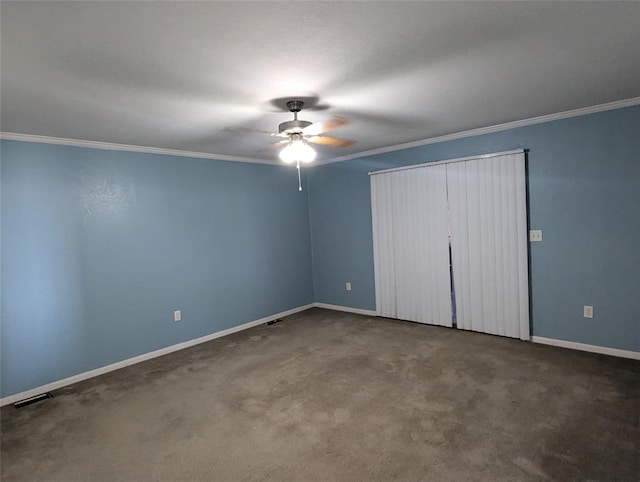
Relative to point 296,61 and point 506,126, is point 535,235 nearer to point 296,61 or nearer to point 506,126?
point 506,126

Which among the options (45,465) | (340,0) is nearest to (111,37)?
(340,0)

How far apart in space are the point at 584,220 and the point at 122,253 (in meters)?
4.70

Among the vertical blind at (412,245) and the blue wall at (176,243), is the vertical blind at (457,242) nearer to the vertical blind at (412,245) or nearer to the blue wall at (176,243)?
the vertical blind at (412,245)

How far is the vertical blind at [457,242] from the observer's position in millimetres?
4000

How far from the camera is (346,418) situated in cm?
268

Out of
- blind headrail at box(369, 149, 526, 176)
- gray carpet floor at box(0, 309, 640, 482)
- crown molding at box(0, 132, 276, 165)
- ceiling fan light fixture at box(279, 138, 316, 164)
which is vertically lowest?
gray carpet floor at box(0, 309, 640, 482)

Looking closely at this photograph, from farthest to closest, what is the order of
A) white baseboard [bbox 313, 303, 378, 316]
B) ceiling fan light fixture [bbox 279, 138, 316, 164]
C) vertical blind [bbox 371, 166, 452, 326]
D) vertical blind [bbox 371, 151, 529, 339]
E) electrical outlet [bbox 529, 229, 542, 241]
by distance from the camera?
1. white baseboard [bbox 313, 303, 378, 316]
2. vertical blind [bbox 371, 166, 452, 326]
3. vertical blind [bbox 371, 151, 529, 339]
4. electrical outlet [bbox 529, 229, 542, 241]
5. ceiling fan light fixture [bbox 279, 138, 316, 164]

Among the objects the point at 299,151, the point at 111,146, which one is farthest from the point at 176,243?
the point at 299,151

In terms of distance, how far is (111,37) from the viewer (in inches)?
67.9

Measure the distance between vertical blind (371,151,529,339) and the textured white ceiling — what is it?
38.2 inches

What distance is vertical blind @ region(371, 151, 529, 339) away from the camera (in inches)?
157

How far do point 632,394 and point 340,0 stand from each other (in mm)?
3334

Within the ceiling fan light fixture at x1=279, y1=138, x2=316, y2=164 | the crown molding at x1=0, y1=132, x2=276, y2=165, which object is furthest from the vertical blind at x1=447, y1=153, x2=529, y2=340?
the crown molding at x1=0, y1=132, x2=276, y2=165

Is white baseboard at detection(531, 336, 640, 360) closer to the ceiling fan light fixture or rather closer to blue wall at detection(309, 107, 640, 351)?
blue wall at detection(309, 107, 640, 351)
